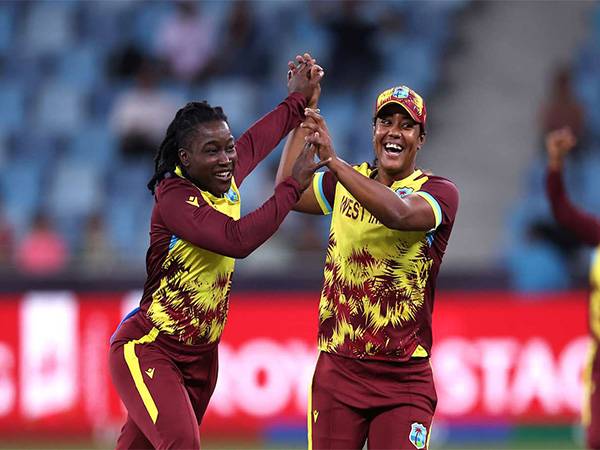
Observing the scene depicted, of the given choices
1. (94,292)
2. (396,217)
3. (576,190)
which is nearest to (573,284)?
(576,190)

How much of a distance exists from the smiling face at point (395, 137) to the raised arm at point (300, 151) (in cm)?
45

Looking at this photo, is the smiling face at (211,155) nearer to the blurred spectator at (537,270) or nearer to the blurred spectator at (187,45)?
the blurred spectator at (537,270)

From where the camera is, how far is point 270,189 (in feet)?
42.6

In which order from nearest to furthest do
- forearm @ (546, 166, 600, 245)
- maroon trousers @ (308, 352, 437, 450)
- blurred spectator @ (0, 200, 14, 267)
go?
maroon trousers @ (308, 352, 437, 450) < forearm @ (546, 166, 600, 245) < blurred spectator @ (0, 200, 14, 267)

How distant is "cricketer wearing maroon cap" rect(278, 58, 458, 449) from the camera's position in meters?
5.79

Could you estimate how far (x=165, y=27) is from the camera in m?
14.7

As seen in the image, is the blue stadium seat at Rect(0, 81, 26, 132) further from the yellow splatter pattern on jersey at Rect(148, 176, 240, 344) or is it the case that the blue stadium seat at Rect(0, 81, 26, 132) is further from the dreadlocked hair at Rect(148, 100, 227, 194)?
the yellow splatter pattern on jersey at Rect(148, 176, 240, 344)

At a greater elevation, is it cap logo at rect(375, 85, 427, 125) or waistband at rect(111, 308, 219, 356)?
cap logo at rect(375, 85, 427, 125)

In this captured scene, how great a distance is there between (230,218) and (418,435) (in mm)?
1299

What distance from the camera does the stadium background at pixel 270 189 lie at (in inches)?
433

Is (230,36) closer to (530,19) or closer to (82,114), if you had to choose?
(82,114)

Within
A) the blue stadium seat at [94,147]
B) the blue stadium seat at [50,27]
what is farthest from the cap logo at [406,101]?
the blue stadium seat at [50,27]

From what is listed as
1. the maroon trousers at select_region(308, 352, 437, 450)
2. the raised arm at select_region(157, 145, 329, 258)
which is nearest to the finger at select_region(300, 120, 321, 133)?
the raised arm at select_region(157, 145, 329, 258)

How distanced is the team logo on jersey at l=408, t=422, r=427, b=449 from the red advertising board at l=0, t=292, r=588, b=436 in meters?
5.23
